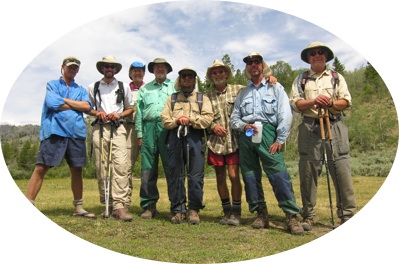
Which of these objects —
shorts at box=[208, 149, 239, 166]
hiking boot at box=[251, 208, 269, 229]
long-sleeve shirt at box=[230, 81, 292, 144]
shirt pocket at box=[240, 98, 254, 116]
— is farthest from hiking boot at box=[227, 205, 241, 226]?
shirt pocket at box=[240, 98, 254, 116]

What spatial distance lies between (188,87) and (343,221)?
3.91 meters

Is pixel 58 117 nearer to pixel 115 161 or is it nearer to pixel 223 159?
pixel 115 161

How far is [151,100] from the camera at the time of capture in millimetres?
7941

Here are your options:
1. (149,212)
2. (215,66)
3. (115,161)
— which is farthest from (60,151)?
(215,66)

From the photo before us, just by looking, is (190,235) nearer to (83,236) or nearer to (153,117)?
(83,236)

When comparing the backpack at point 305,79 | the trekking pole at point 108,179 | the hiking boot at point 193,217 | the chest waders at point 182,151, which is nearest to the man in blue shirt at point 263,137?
the backpack at point 305,79

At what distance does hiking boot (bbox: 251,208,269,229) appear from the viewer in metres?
7.00

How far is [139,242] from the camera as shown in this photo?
615 cm

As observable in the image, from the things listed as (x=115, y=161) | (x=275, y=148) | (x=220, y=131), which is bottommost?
(x=115, y=161)

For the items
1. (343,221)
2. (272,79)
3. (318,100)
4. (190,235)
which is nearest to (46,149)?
(190,235)

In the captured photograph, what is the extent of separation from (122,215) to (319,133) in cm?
414

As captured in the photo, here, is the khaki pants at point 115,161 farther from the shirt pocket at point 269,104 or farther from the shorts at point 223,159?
the shirt pocket at point 269,104

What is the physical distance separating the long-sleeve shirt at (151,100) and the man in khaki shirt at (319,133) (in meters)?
2.70

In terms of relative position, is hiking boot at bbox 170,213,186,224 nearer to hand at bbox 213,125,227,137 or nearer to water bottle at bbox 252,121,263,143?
hand at bbox 213,125,227,137
